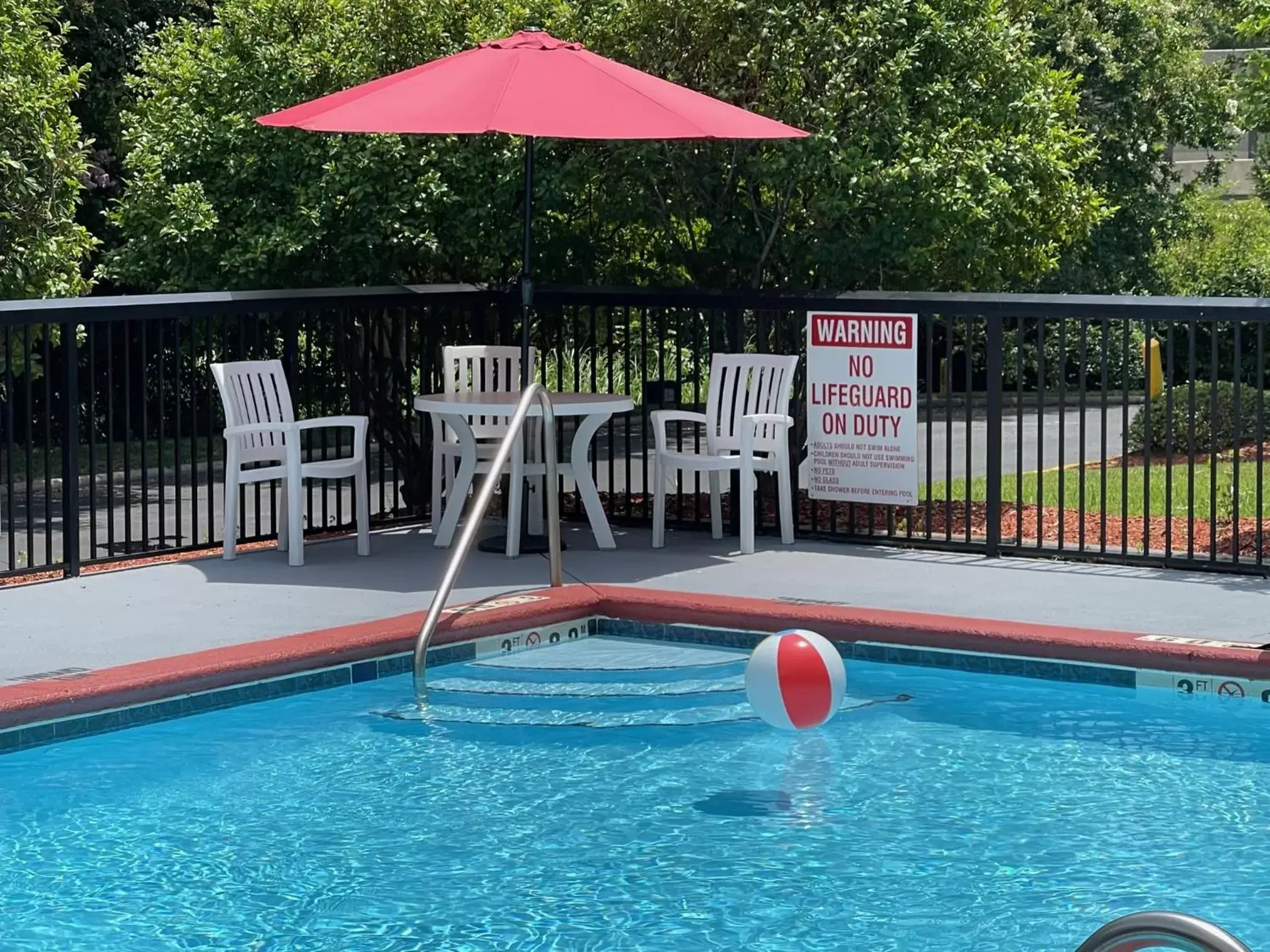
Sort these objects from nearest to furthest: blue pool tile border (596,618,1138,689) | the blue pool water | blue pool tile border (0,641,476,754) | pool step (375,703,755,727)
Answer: the blue pool water → blue pool tile border (0,641,476,754) → pool step (375,703,755,727) → blue pool tile border (596,618,1138,689)

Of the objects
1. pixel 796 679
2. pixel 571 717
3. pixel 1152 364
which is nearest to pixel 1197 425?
pixel 1152 364

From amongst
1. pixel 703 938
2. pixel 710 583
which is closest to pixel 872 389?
pixel 710 583

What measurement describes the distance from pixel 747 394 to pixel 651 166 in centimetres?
161

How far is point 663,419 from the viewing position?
10.0m

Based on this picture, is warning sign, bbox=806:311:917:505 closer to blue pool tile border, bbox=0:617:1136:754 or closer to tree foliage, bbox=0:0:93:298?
blue pool tile border, bbox=0:617:1136:754

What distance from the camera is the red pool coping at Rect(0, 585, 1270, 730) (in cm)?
693

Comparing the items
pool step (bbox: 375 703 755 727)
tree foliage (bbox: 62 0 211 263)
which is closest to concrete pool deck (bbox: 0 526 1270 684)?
pool step (bbox: 375 703 755 727)

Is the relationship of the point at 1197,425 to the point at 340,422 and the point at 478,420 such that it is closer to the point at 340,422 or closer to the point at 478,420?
the point at 478,420

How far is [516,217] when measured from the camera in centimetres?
1148

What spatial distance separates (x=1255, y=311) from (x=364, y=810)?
4895 mm

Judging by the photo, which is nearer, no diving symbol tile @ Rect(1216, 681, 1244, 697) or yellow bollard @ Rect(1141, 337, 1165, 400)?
no diving symbol tile @ Rect(1216, 681, 1244, 697)

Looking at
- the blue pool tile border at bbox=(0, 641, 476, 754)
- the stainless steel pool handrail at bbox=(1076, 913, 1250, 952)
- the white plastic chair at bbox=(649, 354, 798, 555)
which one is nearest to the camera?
the stainless steel pool handrail at bbox=(1076, 913, 1250, 952)

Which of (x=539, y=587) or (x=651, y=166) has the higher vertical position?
(x=651, y=166)

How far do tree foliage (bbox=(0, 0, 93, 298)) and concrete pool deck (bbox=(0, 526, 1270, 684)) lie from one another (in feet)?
14.4
